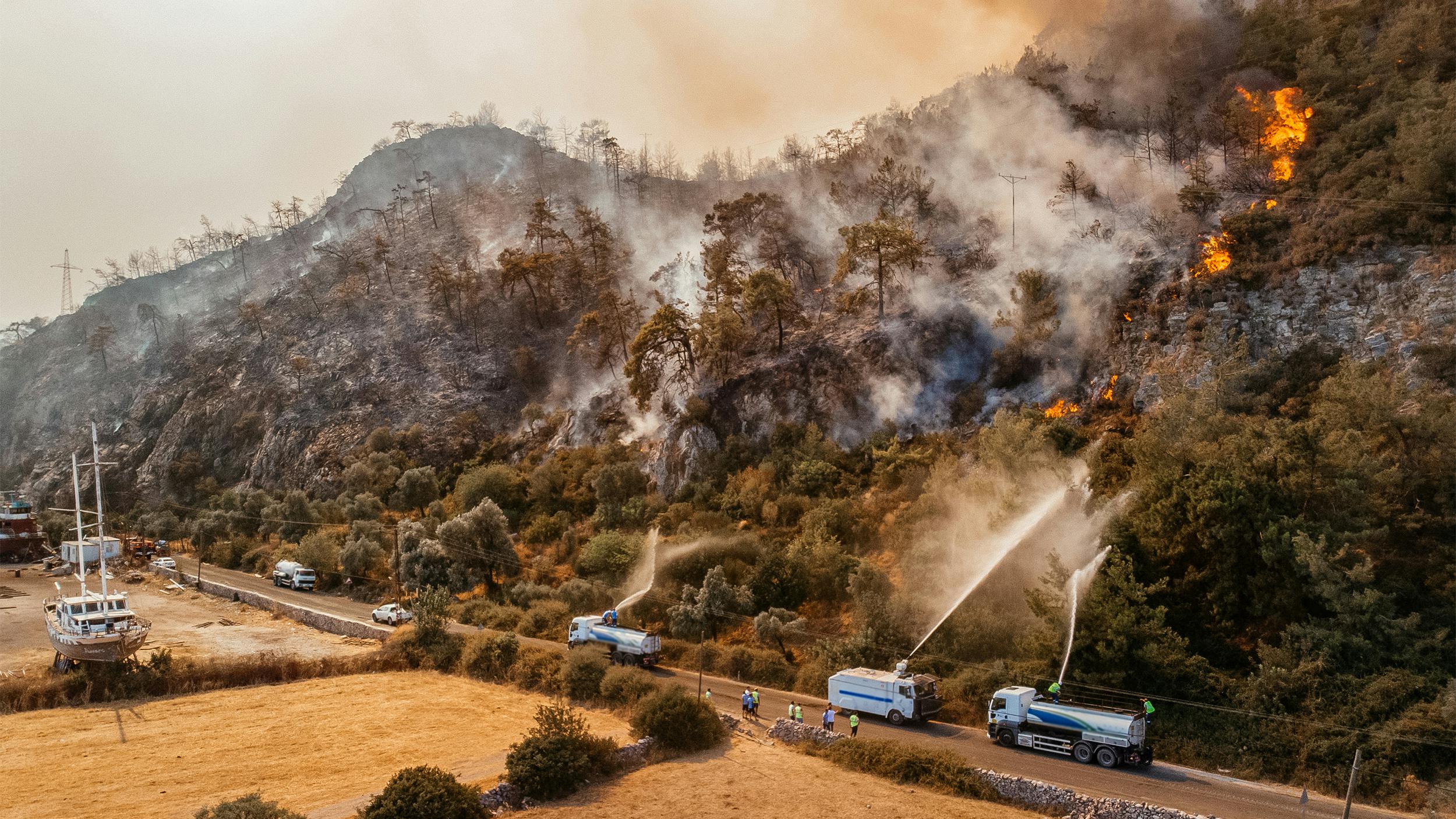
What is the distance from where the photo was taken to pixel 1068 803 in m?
22.7

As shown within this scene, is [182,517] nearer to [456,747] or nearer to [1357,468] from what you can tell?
[456,747]

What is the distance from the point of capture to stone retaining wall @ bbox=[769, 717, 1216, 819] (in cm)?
2162

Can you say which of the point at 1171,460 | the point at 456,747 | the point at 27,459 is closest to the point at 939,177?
the point at 1171,460

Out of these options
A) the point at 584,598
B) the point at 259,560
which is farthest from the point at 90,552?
the point at 584,598

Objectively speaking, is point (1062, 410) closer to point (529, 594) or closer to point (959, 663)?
point (959, 663)

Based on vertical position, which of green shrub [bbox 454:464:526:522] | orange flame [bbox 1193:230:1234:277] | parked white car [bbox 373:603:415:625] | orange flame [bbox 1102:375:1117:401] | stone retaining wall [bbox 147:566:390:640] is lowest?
stone retaining wall [bbox 147:566:390:640]

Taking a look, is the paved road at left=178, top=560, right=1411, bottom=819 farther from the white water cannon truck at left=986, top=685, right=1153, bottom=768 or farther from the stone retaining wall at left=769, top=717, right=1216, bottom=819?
the stone retaining wall at left=769, top=717, right=1216, bottom=819

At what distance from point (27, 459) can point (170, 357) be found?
20180 millimetres

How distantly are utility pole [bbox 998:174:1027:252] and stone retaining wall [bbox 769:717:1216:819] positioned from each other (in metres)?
42.8

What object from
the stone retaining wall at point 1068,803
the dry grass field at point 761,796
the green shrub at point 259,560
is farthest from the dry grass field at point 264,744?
the green shrub at point 259,560

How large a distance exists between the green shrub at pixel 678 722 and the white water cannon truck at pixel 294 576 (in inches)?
1555

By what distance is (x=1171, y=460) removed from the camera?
33.0 meters

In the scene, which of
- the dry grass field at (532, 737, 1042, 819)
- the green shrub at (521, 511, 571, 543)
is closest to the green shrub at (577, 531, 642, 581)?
the green shrub at (521, 511, 571, 543)

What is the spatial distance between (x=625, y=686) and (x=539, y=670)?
5.74m
